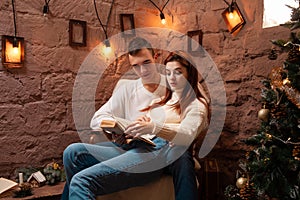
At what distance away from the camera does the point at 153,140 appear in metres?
1.88

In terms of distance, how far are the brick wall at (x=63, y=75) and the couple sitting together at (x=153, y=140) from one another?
0.49 meters

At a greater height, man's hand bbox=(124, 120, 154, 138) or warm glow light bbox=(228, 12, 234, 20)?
warm glow light bbox=(228, 12, 234, 20)

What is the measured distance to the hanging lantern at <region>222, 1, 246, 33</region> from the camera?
232cm

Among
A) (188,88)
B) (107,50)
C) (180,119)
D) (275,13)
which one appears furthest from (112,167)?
(275,13)

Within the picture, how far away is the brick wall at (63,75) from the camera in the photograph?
2275 millimetres

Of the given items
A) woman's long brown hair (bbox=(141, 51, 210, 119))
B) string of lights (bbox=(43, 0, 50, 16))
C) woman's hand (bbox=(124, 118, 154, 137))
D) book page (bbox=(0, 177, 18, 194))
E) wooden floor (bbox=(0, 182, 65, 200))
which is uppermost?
string of lights (bbox=(43, 0, 50, 16))

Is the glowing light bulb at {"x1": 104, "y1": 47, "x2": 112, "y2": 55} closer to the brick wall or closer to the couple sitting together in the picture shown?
the brick wall

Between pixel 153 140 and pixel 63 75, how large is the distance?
97cm

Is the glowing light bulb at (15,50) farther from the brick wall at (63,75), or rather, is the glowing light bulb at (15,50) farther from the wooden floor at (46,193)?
the wooden floor at (46,193)

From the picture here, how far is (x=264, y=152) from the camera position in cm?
160

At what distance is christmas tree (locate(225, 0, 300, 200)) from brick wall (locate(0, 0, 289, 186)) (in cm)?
59

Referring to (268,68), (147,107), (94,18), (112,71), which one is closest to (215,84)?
(268,68)

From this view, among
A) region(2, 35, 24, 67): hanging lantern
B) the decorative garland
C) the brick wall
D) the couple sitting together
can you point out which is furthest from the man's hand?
region(2, 35, 24, 67): hanging lantern

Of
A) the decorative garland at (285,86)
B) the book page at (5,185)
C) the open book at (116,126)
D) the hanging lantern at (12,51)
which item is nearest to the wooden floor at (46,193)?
the book page at (5,185)
